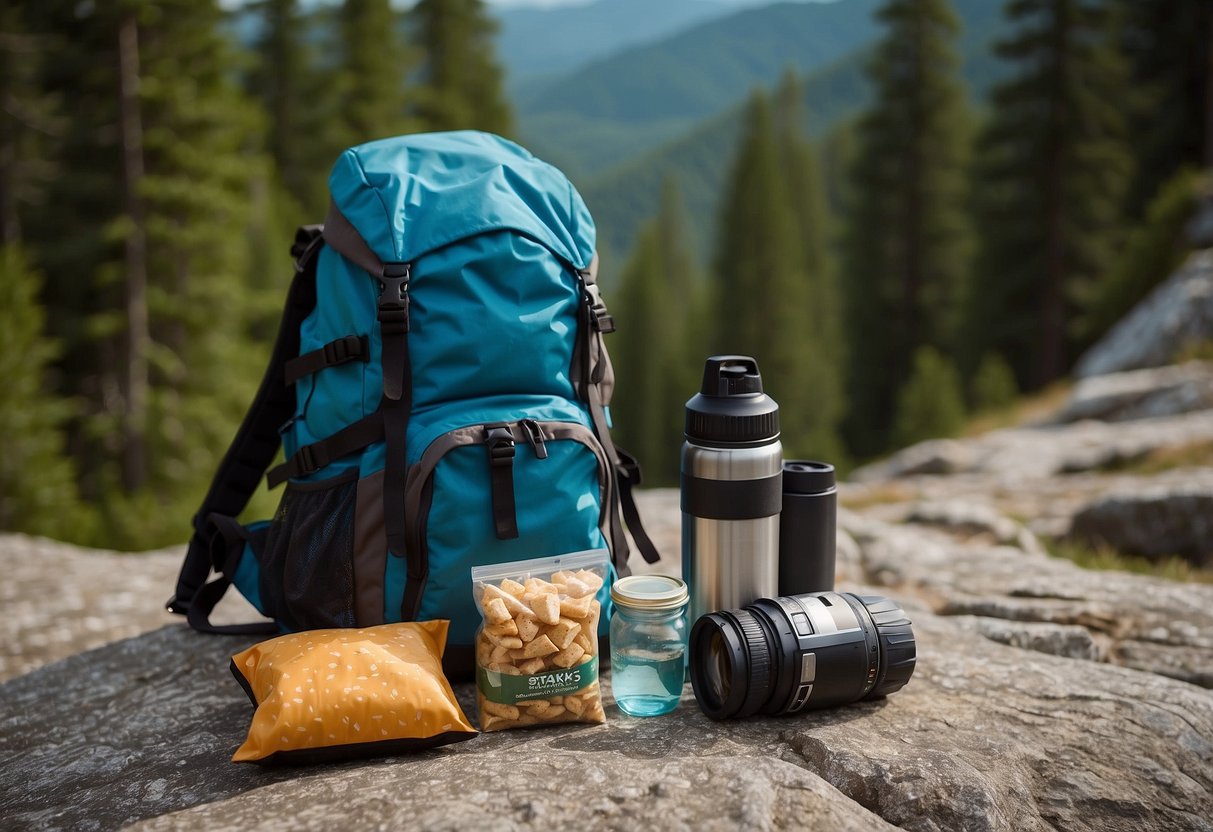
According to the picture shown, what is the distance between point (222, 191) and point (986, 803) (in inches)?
658

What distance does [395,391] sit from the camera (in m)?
2.74

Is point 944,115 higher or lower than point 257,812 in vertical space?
higher

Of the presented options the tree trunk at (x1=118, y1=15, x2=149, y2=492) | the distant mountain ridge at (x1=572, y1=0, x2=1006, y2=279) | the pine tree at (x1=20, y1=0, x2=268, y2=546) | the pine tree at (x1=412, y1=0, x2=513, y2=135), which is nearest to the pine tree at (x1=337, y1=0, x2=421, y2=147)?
the pine tree at (x1=412, y1=0, x2=513, y2=135)

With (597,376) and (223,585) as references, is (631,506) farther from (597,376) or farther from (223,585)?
(223,585)

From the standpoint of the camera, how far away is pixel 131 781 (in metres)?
2.44

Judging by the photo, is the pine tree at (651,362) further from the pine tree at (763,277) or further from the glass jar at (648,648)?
the glass jar at (648,648)

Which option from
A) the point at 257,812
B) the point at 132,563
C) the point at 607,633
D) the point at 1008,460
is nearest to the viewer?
the point at 257,812

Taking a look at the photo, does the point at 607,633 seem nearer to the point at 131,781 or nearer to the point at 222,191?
the point at 131,781

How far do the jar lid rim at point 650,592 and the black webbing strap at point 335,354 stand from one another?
1.01 m

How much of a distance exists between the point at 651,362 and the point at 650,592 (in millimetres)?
39318

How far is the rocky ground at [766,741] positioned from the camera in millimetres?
2137

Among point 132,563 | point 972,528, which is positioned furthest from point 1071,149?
point 132,563

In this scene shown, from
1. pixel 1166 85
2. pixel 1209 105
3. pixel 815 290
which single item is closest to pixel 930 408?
pixel 1209 105

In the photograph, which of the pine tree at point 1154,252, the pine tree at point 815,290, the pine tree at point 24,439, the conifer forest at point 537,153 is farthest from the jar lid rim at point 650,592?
the pine tree at point 815,290
